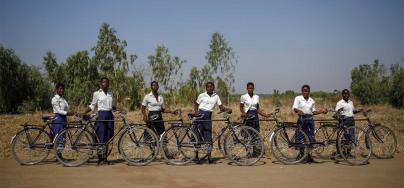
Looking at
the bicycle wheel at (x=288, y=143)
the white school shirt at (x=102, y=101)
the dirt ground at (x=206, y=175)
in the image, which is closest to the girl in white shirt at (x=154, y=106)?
the white school shirt at (x=102, y=101)

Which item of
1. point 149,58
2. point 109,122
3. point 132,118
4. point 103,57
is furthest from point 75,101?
point 109,122

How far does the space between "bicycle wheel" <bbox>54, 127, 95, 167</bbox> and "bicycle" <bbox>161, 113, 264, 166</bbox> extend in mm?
1571

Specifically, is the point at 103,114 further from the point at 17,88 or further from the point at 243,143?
the point at 17,88

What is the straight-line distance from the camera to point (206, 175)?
6898 millimetres

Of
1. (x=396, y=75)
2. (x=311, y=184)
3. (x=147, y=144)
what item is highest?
(x=396, y=75)

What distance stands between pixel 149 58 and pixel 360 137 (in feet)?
44.5

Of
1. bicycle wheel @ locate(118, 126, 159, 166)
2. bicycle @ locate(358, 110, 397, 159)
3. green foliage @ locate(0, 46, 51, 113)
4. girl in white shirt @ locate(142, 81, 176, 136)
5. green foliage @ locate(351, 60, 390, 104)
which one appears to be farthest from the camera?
green foliage @ locate(351, 60, 390, 104)

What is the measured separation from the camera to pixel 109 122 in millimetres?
7926

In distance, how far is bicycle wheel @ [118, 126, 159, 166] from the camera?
7.80 m

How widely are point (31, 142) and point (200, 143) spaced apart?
11.6 feet

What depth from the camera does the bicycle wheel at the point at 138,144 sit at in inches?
307

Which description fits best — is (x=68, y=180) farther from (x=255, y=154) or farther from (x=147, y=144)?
(x=255, y=154)

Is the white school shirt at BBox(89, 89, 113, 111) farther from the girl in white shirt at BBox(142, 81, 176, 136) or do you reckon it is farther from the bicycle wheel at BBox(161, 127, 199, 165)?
the bicycle wheel at BBox(161, 127, 199, 165)

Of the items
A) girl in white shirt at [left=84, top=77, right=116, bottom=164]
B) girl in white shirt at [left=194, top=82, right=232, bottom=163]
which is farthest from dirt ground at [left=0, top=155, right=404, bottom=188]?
girl in white shirt at [left=194, top=82, right=232, bottom=163]
